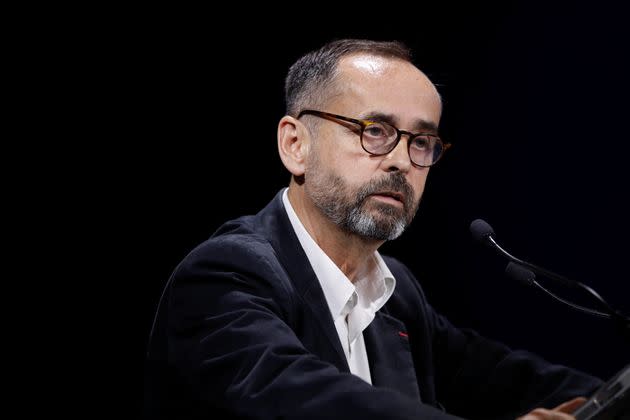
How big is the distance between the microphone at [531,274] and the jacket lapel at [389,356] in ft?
1.27

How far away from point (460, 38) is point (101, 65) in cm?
133

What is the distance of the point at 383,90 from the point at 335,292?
481mm

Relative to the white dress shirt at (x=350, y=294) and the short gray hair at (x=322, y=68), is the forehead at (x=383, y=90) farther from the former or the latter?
the white dress shirt at (x=350, y=294)

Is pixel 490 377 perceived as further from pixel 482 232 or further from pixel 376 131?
pixel 376 131

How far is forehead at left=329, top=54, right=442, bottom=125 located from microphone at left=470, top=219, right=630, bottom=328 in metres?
0.32

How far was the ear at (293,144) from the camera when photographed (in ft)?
5.89

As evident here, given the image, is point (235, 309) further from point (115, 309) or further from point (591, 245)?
point (591, 245)

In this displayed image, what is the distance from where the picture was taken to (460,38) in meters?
2.72

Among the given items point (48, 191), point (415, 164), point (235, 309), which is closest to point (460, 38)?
point (415, 164)

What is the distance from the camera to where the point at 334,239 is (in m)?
1.75

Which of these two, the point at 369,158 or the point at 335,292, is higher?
the point at 369,158

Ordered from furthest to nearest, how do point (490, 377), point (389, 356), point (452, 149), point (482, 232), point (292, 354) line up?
1. point (452, 149)
2. point (490, 377)
3. point (389, 356)
4. point (482, 232)
5. point (292, 354)

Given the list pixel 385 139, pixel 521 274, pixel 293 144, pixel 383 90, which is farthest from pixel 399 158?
pixel 521 274

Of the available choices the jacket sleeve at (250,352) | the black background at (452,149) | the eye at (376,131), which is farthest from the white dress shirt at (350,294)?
the black background at (452,149)
